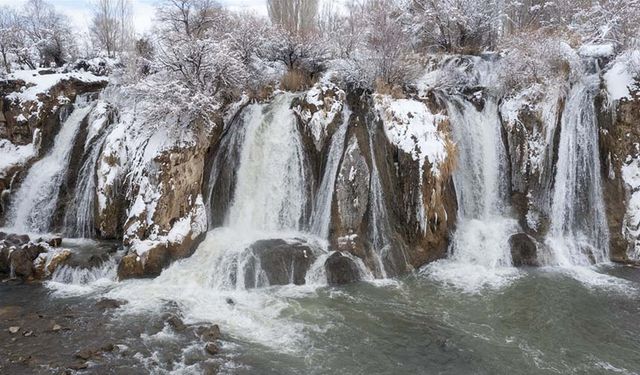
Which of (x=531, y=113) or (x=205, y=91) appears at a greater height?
(x=205, y=91)

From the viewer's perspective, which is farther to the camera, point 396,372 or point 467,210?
point 467,210

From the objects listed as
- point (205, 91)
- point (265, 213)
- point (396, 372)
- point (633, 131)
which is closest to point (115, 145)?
point (205, 91)

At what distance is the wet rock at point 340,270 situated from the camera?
1210 centimetres

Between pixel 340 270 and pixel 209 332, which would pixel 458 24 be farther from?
pixel 209 332

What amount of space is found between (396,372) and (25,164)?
51.3ft

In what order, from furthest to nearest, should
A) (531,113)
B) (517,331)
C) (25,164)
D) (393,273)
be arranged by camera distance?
(25,164)
(531,113)
(393,273)
(517,331)

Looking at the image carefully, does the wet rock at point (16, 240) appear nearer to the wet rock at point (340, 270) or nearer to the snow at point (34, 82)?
the snow at point (34, 82)

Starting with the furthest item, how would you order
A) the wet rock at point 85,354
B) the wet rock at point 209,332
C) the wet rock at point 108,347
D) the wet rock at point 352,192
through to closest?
the wet rock at point 352,192 < the wet rock at point 209,332 < the wet rock at point 108,347 < the wet rock at point 85,354

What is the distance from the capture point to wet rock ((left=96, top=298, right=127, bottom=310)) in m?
10.3

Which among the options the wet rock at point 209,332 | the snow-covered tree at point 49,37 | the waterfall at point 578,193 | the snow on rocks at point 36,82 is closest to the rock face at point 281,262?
the wet rock at point 209,332

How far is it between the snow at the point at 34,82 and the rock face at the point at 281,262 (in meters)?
12.2

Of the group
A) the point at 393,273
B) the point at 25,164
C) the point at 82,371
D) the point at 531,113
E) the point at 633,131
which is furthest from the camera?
the point at 25,164

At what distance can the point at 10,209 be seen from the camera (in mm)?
15570

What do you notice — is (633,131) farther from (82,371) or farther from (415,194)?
(82,371)
